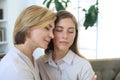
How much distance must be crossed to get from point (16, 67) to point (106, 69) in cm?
146

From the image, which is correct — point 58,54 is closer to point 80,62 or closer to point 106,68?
point 80,62

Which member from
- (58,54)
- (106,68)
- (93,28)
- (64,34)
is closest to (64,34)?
(64,34)

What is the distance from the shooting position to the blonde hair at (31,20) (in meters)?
1.23

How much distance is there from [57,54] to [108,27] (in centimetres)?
197

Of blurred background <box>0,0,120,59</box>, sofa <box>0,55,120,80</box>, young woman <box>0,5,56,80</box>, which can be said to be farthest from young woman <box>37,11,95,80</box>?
blurred background <box>0,0,120,59</box>

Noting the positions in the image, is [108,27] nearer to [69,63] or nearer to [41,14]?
[69,63]

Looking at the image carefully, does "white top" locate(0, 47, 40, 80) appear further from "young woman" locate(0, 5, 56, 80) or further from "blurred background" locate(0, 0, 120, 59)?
"blurred background" locate(0, 0, 120, 59)

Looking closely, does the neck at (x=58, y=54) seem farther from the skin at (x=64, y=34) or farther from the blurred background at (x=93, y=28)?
the blurred background at (x=93, y=28)

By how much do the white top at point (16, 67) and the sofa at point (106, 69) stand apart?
124cm

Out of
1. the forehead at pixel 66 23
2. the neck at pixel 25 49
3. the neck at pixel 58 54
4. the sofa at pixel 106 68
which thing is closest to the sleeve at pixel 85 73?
the neck at pixel 58 54

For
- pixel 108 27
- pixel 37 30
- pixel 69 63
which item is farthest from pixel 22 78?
pixel 108 27

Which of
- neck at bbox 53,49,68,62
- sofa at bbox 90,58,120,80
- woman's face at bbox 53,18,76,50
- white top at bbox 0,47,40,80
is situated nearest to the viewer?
white top at bbox 0,47,40,80

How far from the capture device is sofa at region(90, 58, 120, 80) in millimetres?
2406

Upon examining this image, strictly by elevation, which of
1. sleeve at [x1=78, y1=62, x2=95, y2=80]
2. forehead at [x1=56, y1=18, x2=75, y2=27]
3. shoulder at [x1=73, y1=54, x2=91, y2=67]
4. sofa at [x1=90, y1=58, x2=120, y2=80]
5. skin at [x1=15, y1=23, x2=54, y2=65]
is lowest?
sofa at [x1=90, y1=58, x2=120, y2=80]
